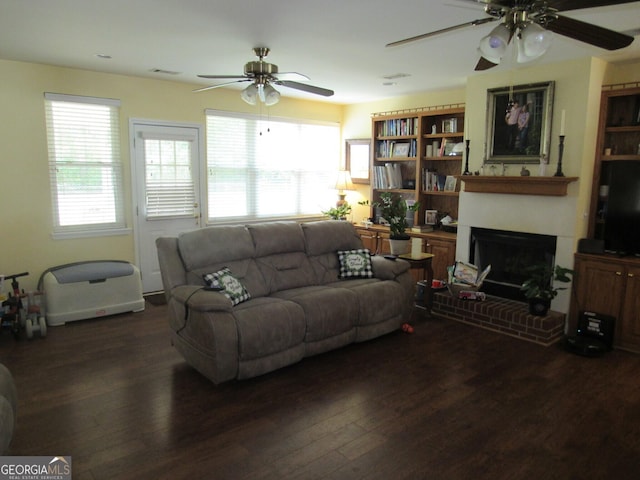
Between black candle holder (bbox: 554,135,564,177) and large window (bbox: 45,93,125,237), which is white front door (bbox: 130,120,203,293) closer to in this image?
large window (bbox: 45,93,125,237)

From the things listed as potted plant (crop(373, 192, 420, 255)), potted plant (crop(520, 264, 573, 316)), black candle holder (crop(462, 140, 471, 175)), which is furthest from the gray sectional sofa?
black candle holder (crop(462, 140, 471, 175))

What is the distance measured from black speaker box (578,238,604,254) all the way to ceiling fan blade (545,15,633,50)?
7.72ft

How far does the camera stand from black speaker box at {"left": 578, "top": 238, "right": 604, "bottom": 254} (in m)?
4.24

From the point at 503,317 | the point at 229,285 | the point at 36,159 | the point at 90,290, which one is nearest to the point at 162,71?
the point at 36,159

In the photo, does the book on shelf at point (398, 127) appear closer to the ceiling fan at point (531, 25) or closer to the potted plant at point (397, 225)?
the potted plant at point (397, 225)

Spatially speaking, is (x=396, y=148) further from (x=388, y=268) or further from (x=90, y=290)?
(x=90, y=290)

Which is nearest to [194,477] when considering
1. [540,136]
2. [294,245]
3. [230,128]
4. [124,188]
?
[294,245]

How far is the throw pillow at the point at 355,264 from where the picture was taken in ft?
14.7

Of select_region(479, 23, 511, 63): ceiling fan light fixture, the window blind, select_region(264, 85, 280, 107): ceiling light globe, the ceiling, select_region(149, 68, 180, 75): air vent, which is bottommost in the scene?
the window blind

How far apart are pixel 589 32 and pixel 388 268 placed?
261 cm

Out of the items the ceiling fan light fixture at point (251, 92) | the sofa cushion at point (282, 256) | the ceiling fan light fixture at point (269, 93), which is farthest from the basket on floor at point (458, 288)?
the ceiling fan light fixture at point (251, 92)

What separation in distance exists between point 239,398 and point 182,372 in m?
0.64

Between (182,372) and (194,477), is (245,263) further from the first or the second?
(194,477)

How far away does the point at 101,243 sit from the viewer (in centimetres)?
520
